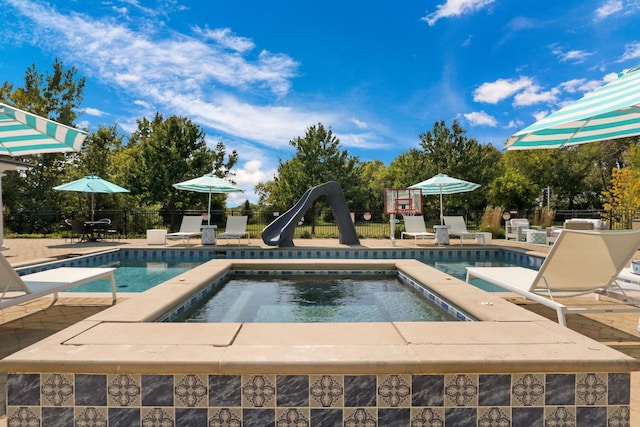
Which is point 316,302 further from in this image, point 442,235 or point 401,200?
point 401,200

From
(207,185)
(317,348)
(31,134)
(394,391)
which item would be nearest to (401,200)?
(207,185)

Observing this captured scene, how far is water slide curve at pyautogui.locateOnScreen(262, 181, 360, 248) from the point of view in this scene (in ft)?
35.0

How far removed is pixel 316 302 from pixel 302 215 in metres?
5.91

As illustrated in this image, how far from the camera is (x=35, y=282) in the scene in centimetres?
411

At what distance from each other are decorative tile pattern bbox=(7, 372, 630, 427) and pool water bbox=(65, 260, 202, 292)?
14.6 feet

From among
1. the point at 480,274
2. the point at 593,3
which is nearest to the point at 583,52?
the point at 593,3

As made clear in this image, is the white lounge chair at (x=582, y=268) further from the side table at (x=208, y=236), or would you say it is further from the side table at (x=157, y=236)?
the side table at (x=157, y=236)

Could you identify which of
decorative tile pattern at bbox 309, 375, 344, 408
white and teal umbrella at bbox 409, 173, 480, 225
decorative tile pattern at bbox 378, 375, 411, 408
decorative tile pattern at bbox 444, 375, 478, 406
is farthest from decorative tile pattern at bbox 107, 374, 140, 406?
white and teal umbrella at bbox 409, 173, 480, 225

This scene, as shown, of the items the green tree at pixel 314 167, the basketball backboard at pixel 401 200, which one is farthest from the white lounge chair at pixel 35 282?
the green tree at pixel 314 167

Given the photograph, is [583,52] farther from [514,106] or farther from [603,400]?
[603,400]

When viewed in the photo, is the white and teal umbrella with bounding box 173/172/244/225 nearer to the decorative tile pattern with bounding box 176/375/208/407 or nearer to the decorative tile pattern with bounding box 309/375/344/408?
the decorative tile pattern with bounding box 176/375/208/407

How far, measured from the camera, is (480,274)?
467 cm

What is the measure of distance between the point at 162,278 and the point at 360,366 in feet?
21.0

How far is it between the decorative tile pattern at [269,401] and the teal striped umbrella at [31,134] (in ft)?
13.8
